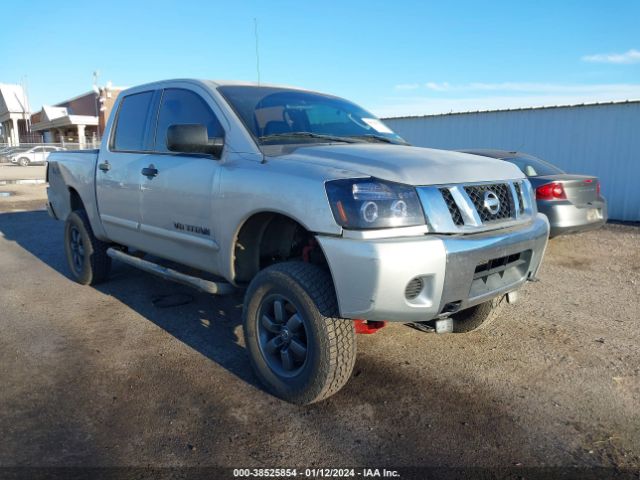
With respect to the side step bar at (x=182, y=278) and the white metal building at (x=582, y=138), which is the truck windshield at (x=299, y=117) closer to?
the side step bar at (x=182, y=278)

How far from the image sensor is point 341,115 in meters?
4.13

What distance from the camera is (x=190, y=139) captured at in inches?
126

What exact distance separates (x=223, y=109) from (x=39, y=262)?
15.5 ft

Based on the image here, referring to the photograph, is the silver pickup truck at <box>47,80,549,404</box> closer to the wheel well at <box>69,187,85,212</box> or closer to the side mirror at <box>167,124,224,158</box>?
the side mirror at <box>167,124,224,158</box>

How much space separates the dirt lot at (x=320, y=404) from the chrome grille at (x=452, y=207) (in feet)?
3.73

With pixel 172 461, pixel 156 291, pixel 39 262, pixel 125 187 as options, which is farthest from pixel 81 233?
pixel 172 461

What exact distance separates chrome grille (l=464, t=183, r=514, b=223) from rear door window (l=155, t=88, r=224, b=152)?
1728 mm

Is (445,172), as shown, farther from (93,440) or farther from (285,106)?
(93,440)

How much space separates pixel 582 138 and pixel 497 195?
1048cm

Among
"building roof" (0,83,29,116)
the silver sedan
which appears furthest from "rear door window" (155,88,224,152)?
"building roof" (0,83,29,116)

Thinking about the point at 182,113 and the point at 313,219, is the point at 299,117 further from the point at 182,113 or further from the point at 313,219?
the point at 313,219

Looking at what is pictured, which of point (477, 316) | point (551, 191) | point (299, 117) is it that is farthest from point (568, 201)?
point (299, 117)

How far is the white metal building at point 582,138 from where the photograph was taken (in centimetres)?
1131

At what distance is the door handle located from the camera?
13.0 feet
